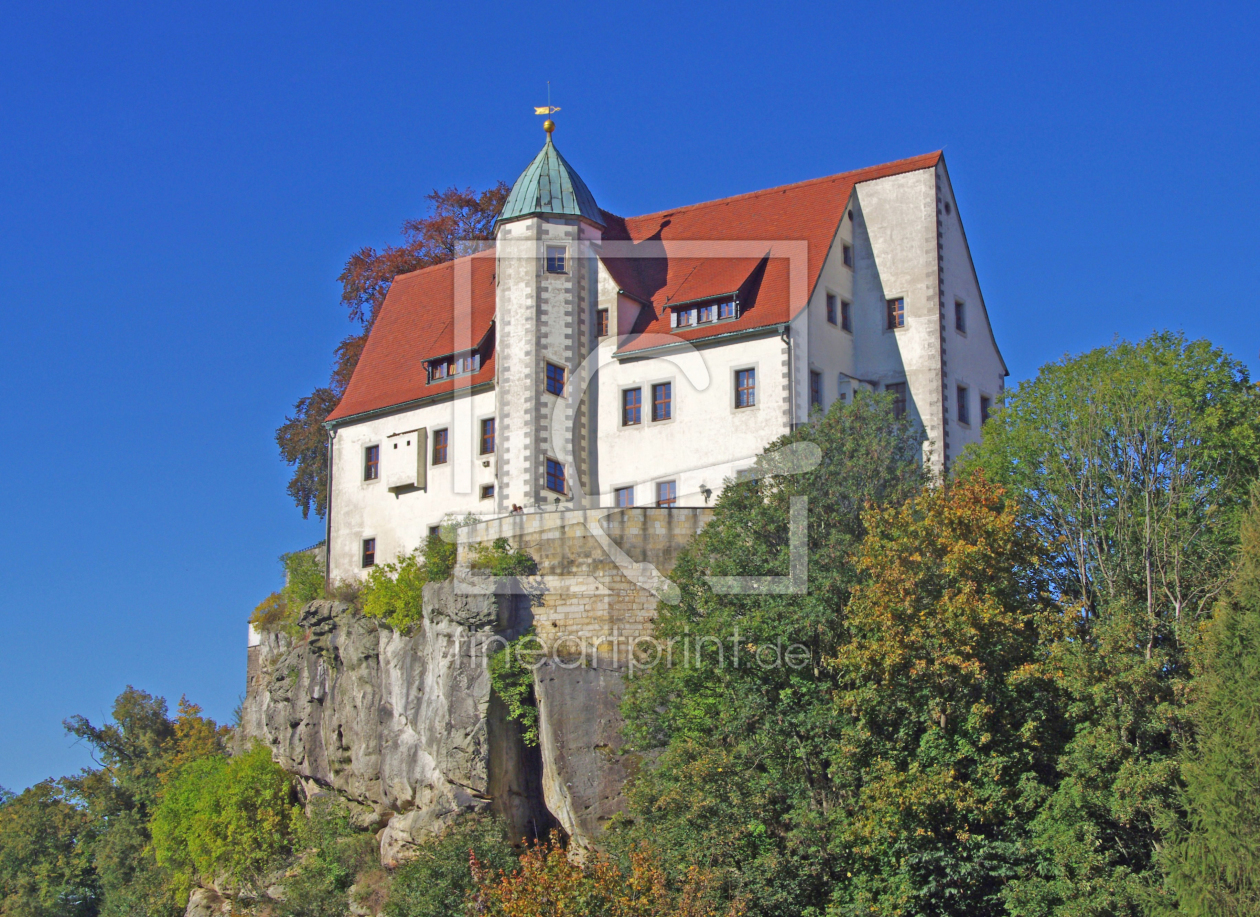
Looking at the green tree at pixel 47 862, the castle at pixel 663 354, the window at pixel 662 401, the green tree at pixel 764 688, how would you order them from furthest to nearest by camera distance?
the green tree at pixel 47 862 < the window at pixel 662 401 < the castle at pixel 663 354 < the green tree at pixel 764 688

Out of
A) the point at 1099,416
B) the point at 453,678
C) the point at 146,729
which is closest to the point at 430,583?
the point at 453,678

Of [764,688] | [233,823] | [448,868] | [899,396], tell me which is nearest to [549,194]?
[899,396]

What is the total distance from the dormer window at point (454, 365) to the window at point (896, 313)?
11711mm

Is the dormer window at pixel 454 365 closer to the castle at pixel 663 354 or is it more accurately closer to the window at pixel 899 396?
the castle at pixel 663 354

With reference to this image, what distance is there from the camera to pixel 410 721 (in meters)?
41.2

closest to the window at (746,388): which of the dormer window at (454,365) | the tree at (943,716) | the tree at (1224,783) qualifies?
the dormer window at (454,365)

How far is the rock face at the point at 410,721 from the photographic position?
128 feet

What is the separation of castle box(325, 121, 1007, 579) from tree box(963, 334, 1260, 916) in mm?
5356

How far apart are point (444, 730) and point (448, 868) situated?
420 centimetres

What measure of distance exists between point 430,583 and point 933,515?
15.0 metres

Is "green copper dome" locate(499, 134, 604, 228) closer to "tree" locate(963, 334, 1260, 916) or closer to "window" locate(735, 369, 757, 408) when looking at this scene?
"window" locate(735, 369, 757, 408)

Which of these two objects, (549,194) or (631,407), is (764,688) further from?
(549,194)

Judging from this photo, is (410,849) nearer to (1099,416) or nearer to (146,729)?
(1099,416)

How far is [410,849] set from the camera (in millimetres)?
39562
